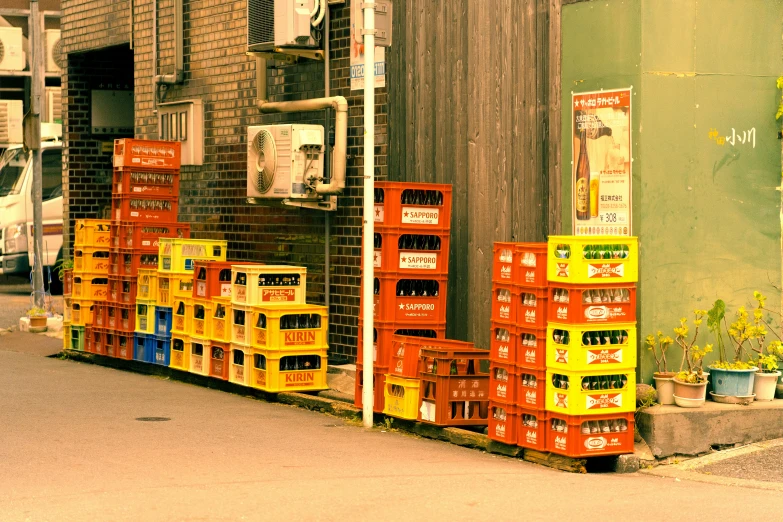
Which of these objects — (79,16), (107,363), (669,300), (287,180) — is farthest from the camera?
(79,16)

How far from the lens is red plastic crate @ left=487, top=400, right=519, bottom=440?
10328 mm

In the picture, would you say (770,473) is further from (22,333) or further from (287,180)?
(22,333)

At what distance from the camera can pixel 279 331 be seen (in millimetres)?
12977

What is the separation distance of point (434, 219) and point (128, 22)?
9432 millimetres

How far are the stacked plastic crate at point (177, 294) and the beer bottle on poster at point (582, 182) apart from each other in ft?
16.1

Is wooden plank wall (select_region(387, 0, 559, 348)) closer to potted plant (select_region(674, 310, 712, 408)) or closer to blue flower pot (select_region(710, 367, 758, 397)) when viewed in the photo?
potted plant (select_region(674, 310, 712, 408))

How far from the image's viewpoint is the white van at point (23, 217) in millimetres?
25609

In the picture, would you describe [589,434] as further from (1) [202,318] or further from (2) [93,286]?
(2) [93,286]

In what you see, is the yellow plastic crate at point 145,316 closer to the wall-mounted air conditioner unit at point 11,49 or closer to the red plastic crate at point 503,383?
the red plastic crate at point 503,383

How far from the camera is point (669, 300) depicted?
1086 centimetres

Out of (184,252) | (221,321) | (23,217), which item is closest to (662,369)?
(221,321)

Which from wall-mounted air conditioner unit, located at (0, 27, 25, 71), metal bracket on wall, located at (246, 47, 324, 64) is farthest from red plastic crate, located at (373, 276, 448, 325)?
wall-mounted air conditioner unit, located at (0, 27, 25, 71)

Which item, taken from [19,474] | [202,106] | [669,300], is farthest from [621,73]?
[202,106]

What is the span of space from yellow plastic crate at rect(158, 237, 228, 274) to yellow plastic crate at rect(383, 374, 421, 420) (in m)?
3.98
